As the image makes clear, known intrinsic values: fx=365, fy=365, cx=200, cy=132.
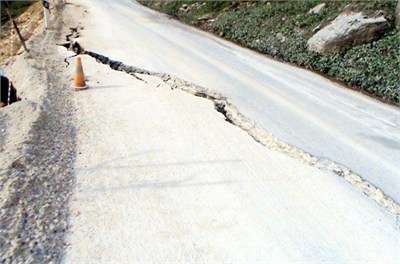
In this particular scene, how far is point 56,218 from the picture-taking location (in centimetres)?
335

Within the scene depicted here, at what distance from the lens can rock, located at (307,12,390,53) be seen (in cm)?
984

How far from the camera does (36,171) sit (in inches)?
156

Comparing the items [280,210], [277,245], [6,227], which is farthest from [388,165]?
[6,227]

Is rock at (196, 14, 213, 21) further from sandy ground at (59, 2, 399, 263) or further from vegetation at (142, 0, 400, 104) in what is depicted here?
sandy ground at (59, 2, 399, 263)

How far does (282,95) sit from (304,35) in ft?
15.7

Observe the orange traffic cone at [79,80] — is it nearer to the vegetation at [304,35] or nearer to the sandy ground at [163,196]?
the sandy ground at [163,196]

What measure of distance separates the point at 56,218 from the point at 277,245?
6.62 ft

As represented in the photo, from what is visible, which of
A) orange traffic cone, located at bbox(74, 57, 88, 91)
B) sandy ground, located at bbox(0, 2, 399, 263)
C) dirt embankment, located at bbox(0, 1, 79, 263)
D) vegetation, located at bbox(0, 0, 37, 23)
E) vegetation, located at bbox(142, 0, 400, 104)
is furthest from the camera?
vegetation, located at bbox(0, 0, 37, 23)

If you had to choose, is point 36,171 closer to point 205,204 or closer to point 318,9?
point 205,204

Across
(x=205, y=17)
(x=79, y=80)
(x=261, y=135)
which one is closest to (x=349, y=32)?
(x=261, y=135)

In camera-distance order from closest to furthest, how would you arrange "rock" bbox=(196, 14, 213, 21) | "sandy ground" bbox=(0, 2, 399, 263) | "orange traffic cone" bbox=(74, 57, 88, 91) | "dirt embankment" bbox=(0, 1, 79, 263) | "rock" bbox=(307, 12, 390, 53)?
"dirt embankment" bbox=(0, 1, 79, 263) → "sandy ground" bbox=(0, 2, 399, 263) → "orange traffic cone" bbox=(74, 57, 88, 91) → "rock" bbox=(307, 12, 390, 53) → "rock" bbox=(196, 14, 213, 21)

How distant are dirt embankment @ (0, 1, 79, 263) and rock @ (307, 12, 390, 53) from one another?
706 centimetres

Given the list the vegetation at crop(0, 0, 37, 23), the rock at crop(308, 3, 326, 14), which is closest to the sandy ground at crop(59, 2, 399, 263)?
the rock at crop(308, 3, 326, 14)

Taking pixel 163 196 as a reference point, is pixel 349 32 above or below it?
above
